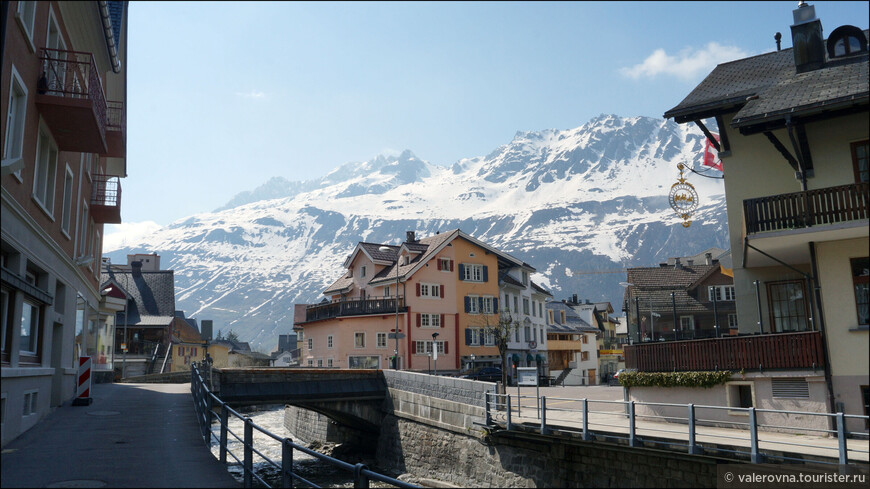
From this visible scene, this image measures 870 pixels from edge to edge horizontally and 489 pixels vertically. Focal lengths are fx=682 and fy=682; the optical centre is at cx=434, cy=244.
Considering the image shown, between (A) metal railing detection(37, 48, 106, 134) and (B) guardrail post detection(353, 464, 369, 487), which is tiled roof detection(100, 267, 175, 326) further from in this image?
(B) guardrail post detection(353, 464, 369, 487)

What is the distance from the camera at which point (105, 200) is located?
31.0 m

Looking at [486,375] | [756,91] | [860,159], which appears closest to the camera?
[860,159]

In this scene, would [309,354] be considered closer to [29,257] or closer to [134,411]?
[134,411]

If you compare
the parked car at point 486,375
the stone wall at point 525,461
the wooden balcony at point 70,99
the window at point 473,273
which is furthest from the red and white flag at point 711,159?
the window at point 473,273

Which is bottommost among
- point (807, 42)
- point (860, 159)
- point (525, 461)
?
point (525, 461)

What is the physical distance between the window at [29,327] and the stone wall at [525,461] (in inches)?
678

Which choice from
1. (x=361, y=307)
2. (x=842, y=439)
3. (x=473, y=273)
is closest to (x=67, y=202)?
(x=842, y=439)

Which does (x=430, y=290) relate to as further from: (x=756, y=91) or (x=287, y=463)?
(x=287, y=463)

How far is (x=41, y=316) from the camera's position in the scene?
18.5 meters

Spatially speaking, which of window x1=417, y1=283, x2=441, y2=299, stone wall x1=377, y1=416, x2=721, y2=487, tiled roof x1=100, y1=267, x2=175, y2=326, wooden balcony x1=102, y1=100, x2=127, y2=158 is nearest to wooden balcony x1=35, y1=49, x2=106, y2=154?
wooden balcony x1=102, y1=100, x2=127, y2=158

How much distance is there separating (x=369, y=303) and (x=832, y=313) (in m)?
54.7

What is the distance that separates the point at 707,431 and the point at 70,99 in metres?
21.0

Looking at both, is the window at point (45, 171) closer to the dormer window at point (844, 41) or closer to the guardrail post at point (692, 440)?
the guardrail post at point (692, 440)

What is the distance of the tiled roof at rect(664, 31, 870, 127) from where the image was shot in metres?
17.5
